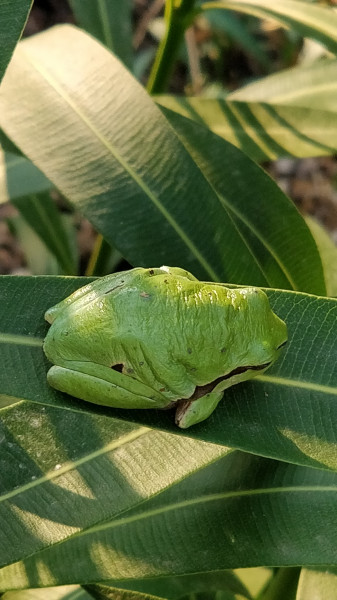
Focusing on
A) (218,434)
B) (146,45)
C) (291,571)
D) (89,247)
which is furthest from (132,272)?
(146,45)

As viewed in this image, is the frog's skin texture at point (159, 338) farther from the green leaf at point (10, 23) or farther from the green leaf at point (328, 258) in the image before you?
the green leaf at point (328, 258)

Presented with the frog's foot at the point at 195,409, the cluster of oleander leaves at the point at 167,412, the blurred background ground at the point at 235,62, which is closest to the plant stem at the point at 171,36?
the cluster of oleander leaves at the point at 167,412

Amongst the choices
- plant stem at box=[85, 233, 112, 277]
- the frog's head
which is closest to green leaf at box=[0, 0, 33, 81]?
the frog's head

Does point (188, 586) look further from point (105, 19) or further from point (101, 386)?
point (105, 19)

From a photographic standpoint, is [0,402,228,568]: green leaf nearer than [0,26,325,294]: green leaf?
Yes

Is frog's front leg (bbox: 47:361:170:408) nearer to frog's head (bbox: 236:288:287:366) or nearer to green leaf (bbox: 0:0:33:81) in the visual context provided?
frog's head (bbox: 236:288:287:366)

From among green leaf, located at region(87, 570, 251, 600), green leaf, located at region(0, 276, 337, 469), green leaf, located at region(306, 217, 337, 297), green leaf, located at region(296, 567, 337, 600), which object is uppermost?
green leaf, located at region(0, 276, 337, 469)
